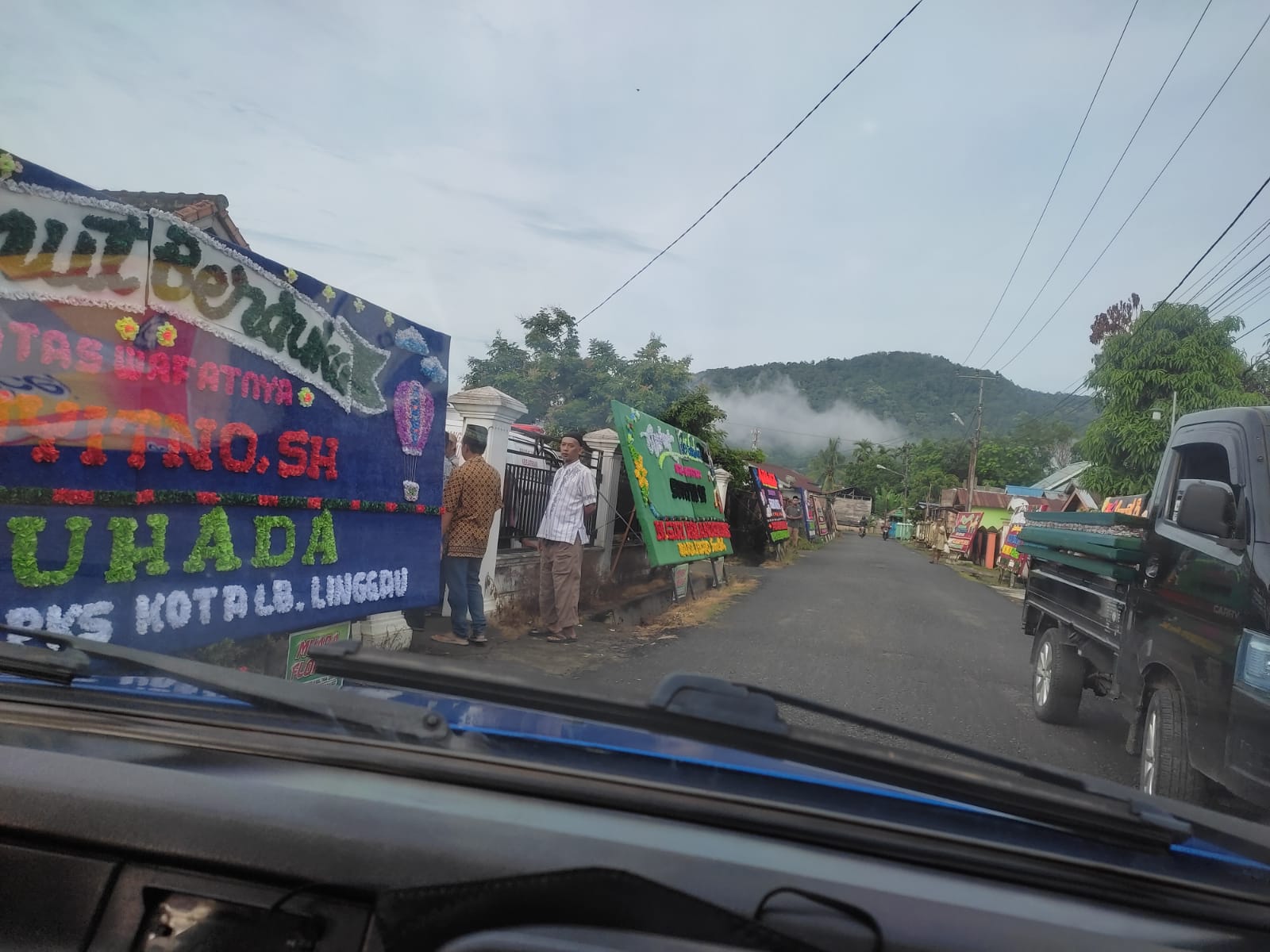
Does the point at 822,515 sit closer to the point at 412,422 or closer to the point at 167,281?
the point at 412,422

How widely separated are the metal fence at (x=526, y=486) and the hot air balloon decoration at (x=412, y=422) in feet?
10.4

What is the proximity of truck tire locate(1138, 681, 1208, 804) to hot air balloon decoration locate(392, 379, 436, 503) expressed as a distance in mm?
4353

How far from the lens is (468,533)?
723cm

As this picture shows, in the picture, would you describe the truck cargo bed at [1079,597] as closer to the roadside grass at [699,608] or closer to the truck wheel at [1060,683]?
the truck wheel at [1060,683]

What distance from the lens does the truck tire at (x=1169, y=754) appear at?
3.83m

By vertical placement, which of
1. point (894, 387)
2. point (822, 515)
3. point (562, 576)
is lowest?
point (822, 515)

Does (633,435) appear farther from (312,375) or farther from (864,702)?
(312,375)

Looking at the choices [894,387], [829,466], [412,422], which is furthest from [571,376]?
[894,387]

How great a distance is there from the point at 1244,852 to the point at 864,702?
514cm

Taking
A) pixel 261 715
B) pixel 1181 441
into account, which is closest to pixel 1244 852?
pixel 261 715

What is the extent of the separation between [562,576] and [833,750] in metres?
6.88

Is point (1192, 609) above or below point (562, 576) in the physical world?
above

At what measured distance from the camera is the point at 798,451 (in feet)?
589

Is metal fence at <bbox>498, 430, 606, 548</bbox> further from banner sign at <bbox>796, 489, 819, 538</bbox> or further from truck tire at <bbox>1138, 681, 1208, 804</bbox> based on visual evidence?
banner sign at <bbox>796, 489, 819, 538</bbox>
